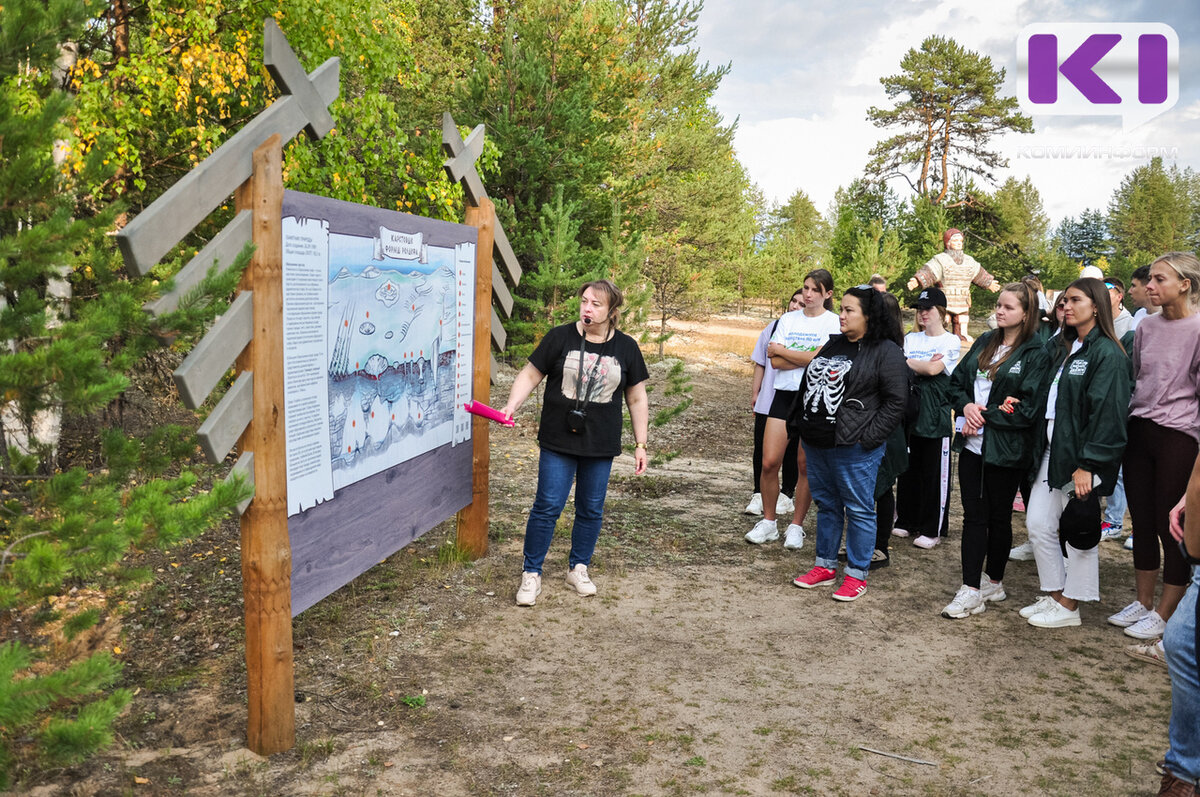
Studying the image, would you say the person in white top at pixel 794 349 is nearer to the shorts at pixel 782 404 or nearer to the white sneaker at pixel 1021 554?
the shorts at pixel 782 404

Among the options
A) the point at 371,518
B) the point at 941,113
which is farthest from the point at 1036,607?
the point at 941,113

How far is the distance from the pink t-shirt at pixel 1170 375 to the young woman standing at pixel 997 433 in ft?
1.69

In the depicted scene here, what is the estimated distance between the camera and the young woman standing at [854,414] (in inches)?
198

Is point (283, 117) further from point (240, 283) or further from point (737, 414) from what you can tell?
point (737, 414)

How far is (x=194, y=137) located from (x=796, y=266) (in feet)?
93.9

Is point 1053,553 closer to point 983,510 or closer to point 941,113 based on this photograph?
point 983,510

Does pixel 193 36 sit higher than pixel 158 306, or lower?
higher

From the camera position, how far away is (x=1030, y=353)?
482 cm

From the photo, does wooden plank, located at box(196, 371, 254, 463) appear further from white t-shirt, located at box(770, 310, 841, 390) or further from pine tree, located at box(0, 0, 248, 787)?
white t-shirt, located at box(770, 310, 841, 390)

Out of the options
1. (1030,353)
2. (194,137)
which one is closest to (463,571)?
(1030,353)

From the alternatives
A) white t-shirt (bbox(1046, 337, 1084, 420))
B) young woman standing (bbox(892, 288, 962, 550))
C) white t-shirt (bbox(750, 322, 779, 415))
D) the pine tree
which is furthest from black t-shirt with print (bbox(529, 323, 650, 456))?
young woman standing (bbox(892, 288, 962, 550))

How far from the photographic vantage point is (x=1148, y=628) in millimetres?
4777

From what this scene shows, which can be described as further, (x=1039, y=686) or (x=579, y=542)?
Result: (x=579, y=542)

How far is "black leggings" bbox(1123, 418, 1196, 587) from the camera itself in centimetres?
454
